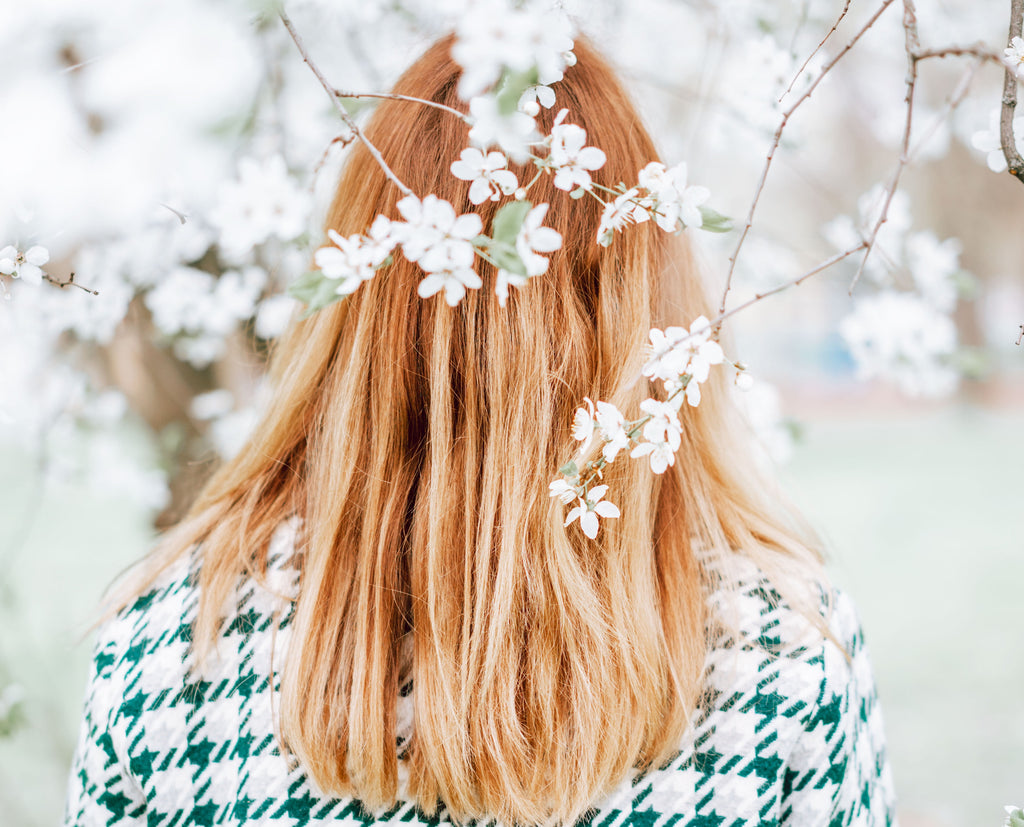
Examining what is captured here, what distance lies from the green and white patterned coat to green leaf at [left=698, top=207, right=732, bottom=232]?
40cm

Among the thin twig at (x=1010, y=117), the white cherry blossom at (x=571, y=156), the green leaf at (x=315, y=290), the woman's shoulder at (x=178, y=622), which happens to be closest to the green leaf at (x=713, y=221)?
the white cherry blossom at (x=571, y=156)

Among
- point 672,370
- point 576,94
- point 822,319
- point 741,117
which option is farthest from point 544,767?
point 822,319

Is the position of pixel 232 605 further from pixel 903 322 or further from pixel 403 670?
pixel 903 322

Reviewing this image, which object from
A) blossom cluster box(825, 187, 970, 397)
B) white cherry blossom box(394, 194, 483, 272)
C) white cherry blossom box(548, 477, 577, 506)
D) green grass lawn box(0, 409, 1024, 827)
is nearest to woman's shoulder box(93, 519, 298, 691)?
green grass lawn box(0, 409, 1024, 827)

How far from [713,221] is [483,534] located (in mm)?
378

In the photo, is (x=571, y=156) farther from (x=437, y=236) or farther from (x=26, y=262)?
(x=26, y=262)

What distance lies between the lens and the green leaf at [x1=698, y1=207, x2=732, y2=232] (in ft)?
2.19

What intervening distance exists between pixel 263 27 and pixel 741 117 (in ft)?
2.80

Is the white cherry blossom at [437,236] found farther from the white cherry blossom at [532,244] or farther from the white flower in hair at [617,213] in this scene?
the white flower in hair at [617,213]

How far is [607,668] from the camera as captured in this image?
760 mm

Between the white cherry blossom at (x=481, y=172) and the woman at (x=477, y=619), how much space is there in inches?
6.3

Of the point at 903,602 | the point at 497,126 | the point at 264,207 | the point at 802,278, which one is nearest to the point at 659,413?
the point at 802,278

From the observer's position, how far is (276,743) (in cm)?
80

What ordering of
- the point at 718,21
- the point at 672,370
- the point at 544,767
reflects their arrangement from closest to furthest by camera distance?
the point at 672,370, the point at 544,767, the point at 718,21
